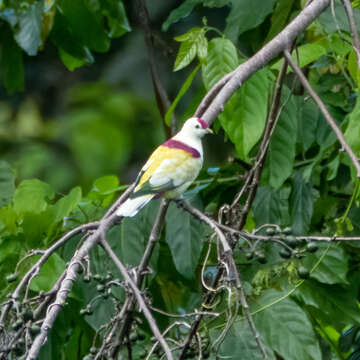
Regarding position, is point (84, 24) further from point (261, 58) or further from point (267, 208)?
point (261, 58)

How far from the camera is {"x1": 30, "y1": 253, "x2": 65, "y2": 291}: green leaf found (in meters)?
Answer: 2.11

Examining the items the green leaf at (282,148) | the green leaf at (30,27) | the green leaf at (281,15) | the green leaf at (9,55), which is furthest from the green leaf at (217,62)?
the green leaf at (9,55)

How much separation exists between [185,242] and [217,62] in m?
0.56

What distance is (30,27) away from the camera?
282 cm

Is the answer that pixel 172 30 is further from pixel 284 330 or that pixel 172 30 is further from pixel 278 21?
pixel 284 330

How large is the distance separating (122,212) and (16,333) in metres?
0.36

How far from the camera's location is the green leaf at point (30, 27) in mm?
2797

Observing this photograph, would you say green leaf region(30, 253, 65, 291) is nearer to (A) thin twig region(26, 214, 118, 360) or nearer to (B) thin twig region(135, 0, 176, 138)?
(A) thin twig region(26, 214, 118, 360)

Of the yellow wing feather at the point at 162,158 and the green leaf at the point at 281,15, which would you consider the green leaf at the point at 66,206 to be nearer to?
the yellow wing feather at the point at 162,158

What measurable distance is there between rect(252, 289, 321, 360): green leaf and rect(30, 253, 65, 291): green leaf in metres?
0.61

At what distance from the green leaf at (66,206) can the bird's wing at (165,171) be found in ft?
1.71

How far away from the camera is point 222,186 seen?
2580 mm

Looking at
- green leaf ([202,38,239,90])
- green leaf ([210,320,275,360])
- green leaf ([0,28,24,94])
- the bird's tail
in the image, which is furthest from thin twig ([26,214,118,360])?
green leaf ([0,28,24,94])

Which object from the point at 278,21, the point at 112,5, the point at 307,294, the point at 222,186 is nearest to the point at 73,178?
the point at 307,294
